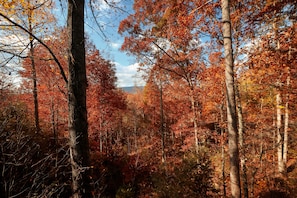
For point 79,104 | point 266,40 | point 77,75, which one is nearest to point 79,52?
point 77,75

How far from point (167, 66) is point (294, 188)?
342 inches

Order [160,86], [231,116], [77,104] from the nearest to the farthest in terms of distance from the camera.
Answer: [77,104]
[231,116]
[160,86]

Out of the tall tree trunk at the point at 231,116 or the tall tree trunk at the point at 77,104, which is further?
the tall tree trunk at the point at 231,116

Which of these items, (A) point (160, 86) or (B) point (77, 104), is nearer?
(B) point (77, 104)

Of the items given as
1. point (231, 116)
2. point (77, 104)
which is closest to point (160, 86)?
point (231, 116)

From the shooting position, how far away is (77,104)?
199cm

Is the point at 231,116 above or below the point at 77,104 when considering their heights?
below

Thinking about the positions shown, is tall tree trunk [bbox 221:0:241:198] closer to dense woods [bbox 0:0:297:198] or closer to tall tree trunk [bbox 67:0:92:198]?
dense woods [bbox 0:0:297:198]

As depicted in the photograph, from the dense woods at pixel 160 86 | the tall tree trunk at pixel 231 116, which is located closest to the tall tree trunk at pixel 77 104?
the dense woods at pixel 160 86

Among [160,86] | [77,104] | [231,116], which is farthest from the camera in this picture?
[160,86]

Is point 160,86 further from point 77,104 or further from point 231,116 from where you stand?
point 77,104

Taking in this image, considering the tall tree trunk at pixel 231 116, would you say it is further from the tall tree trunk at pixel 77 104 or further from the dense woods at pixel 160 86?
the tall tree trunk at pixel 77 104

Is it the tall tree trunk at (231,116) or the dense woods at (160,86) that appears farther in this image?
the tall tree trunk at (231,116)

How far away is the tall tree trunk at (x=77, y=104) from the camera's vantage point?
1.93m
